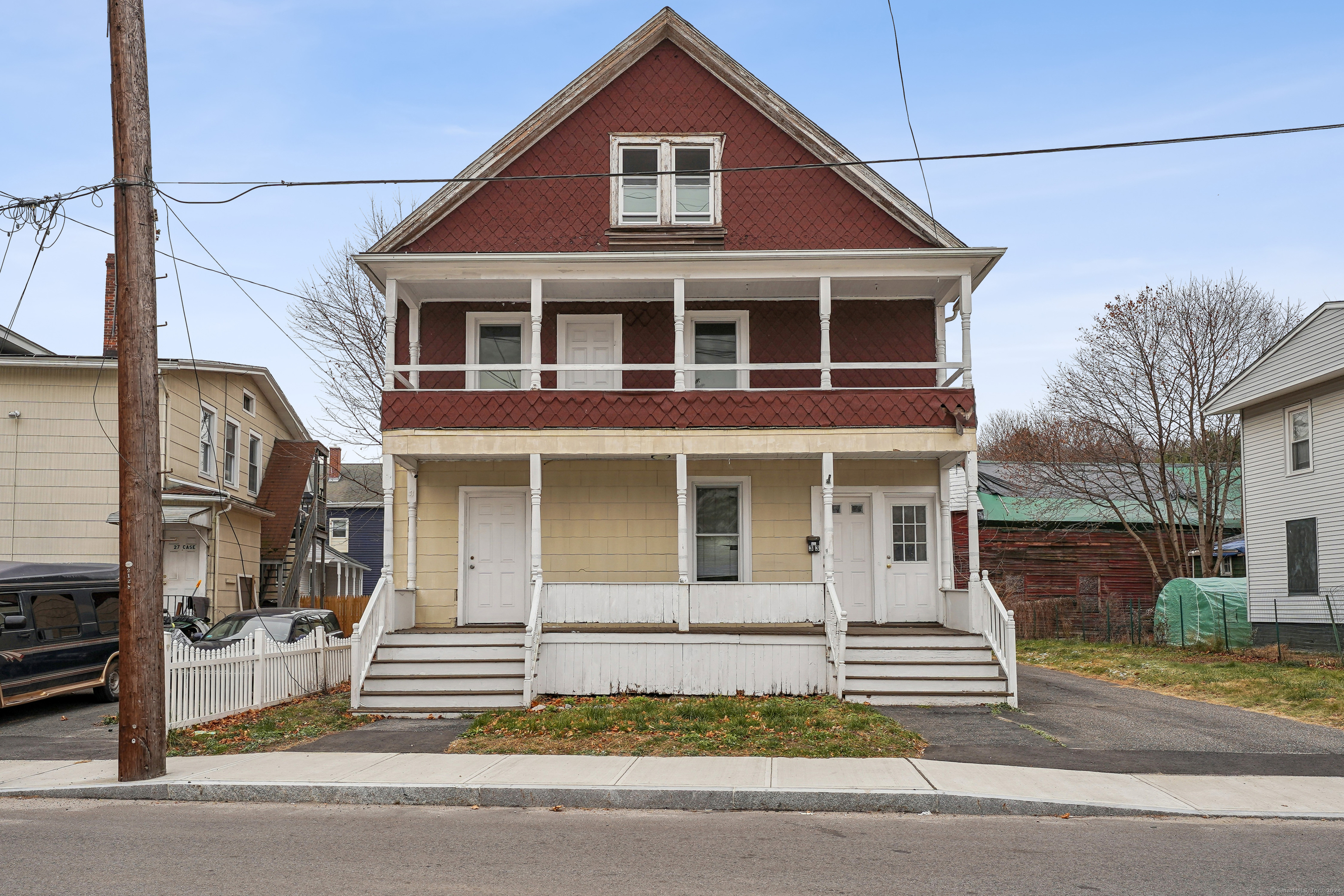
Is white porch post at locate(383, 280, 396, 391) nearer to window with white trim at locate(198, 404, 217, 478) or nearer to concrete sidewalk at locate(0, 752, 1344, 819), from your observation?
concrete sidewalk at locate(0, 752, 1344, 819)

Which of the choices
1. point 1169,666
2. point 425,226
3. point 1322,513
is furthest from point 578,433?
point 1322,513

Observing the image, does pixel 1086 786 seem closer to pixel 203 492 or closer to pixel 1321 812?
pixel 1321 812

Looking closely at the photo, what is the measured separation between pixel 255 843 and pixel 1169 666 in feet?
60.1

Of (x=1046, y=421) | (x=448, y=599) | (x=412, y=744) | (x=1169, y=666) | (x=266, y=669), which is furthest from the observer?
(x=1046, y=421)

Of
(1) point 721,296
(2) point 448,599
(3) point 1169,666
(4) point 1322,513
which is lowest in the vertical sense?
(3) point 1169,666

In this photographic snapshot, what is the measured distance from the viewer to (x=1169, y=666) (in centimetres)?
2125

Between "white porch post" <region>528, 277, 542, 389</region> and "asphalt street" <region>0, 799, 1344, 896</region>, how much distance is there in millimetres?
8192

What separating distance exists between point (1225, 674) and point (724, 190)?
1222cm

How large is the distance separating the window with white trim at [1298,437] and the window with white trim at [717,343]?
13.0 meters

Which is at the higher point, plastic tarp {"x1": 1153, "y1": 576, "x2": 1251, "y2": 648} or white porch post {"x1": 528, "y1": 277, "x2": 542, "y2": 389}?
white porch post {"x1": 528, "y1": 277, "x2": 542, "y2": 389}

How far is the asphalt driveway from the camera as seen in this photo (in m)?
11.0

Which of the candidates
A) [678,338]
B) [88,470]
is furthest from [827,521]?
[88,470]

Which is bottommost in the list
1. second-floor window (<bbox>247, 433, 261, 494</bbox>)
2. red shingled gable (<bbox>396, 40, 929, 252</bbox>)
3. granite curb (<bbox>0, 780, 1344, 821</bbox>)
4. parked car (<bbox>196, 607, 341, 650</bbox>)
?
granite curb (<bbox>0, 780, 1344, 821</bbox>)

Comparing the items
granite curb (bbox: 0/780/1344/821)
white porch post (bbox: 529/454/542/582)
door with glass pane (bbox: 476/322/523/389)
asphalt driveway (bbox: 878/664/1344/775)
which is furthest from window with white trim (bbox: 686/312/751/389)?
granite curb (bbox: 0/780/1344/821)
